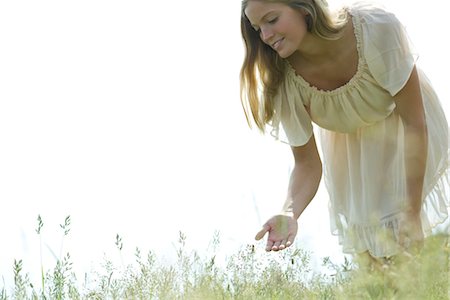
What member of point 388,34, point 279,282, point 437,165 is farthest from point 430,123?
point 279,282

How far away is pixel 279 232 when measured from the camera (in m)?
4.45

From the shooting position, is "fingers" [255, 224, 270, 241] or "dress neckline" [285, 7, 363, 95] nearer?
"fingers" [255, 224, 270, 241]

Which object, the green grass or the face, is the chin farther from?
the green grass

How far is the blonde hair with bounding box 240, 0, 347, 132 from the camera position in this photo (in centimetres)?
470

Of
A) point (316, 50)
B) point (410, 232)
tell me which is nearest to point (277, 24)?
point (316, 50)

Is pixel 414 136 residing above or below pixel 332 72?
below

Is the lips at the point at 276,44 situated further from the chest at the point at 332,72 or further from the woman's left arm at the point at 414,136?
the woman's left arm at the point at 414,136

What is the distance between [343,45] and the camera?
4875mm

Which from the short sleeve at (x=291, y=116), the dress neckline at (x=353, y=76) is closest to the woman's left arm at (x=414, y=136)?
the dress neckline at (x=353, y=76)

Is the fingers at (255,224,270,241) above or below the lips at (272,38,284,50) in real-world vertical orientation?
below

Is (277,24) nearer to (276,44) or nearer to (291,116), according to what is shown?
(276,44)

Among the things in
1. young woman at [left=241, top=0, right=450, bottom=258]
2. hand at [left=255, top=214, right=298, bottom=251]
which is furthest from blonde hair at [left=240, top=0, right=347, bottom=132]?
hand at [left=255, top=214, right=298, bottom=251]

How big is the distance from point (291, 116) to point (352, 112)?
34cm

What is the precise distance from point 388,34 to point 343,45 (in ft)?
0.81
